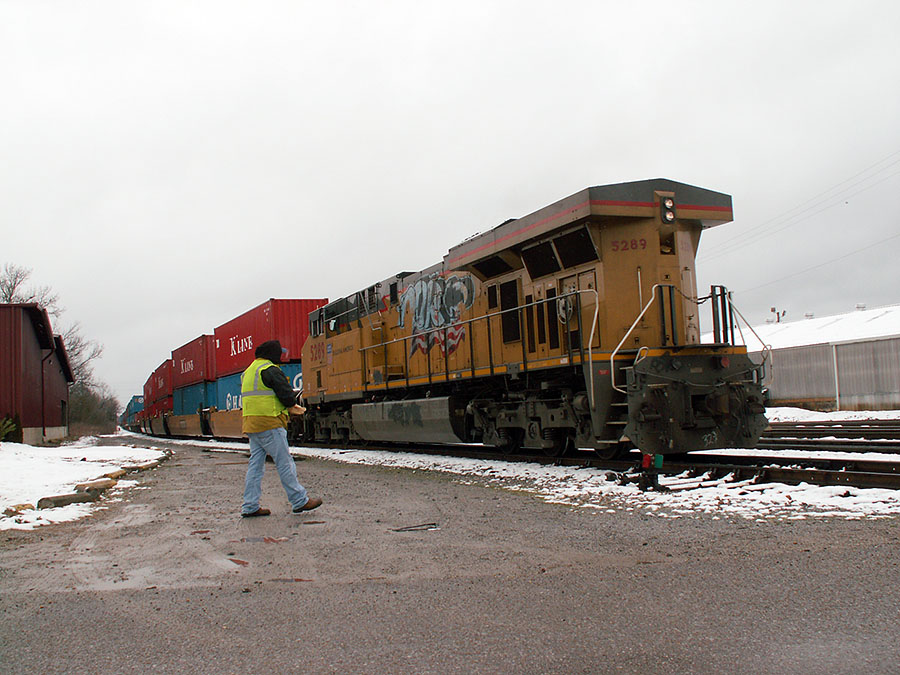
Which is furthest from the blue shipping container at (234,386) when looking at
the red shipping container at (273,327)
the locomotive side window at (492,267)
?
the locomotive side window at (492,267)

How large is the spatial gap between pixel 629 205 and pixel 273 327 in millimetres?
13757

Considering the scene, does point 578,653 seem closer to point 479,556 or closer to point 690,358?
point 479,556

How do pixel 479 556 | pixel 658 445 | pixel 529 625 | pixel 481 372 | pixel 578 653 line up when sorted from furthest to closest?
pixel 481 372, pixel 658 445, pixel 479 556, pixel 529 625, pixel 578 653

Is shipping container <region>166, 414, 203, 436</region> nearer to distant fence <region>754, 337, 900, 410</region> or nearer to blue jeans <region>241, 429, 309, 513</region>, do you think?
distant fence <region>754, 337, 900, 410</region>

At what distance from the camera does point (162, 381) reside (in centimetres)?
3828

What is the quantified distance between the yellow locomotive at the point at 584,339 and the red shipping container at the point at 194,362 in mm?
14687

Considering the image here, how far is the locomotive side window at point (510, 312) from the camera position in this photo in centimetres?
1072

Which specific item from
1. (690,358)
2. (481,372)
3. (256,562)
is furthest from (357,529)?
(481,372)

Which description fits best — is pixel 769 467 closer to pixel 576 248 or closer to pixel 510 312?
pixel 576 248

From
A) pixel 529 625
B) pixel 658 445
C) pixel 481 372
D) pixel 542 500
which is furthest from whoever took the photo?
pixel 481 372

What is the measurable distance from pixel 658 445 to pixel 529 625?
485 centimetres

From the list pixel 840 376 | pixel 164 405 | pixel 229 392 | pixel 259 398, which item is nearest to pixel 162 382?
pixel 164 405

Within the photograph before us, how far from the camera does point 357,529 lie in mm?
Answer: 5727

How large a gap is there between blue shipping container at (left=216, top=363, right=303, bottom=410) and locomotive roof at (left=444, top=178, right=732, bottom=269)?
38.8ft
